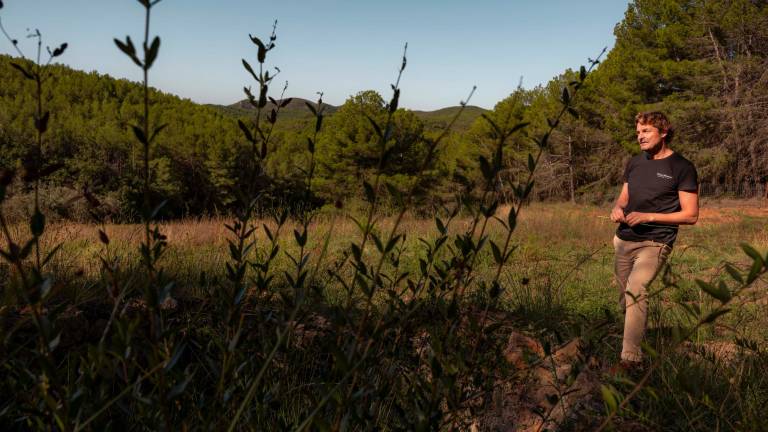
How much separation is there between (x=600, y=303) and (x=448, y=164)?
35868mm

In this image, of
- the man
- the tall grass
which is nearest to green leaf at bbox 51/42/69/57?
the tall grass

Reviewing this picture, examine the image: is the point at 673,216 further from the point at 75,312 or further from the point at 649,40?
the point at 649,40

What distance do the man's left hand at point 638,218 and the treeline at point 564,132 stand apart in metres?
5.46

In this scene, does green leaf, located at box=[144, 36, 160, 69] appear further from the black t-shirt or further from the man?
the black t-shirt

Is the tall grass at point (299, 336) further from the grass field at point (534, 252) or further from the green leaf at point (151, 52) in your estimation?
the grass field at point (534, 252)

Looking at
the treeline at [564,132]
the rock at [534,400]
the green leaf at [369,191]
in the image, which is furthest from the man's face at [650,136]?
the treeline at [564,132]

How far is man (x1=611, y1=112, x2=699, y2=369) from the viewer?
296 cm

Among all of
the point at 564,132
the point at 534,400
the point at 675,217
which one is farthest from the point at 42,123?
the point at 564,132

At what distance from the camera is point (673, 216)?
2965mm

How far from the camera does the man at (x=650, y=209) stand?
2.96 meters

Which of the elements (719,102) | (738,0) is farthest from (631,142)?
(738,0)

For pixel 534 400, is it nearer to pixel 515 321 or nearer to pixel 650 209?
pixel 515 321

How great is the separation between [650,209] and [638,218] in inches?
10.1

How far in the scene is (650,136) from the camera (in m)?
3.10
